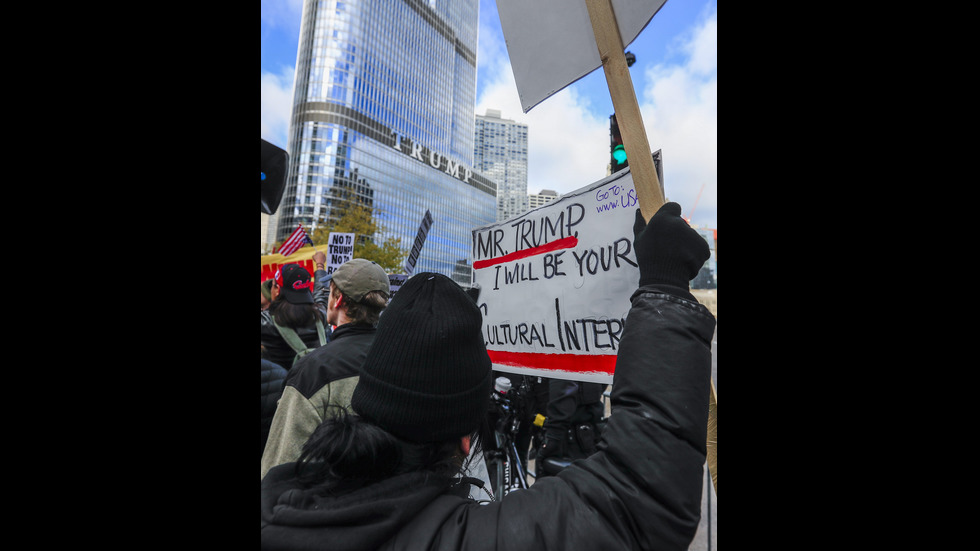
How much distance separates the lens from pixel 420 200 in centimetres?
8406

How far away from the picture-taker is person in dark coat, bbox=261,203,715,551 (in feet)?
2.48

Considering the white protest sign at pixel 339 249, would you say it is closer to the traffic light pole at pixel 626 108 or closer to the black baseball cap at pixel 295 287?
the black baseball cap at pixel 295 287

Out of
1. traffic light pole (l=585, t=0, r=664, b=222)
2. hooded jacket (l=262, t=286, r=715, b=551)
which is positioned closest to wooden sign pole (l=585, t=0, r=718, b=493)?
traffic light pole (l=585, t=0, r=664, b=222)

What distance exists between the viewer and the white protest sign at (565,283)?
5.71ft

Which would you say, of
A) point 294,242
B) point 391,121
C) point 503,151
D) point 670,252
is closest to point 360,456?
point 670,252

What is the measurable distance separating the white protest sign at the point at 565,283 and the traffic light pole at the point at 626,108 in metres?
0.46

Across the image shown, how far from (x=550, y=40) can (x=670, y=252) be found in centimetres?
105

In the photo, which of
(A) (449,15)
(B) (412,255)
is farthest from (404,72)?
(B) (412,255)

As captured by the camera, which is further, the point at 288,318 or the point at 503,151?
the point at 503,151

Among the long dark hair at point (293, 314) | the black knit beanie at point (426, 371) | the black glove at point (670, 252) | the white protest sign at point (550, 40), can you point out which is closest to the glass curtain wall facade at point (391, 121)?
the long dark hair at point (293, 314)

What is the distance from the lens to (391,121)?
78438mm

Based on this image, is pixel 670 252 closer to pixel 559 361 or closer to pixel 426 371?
pixel 426 371
